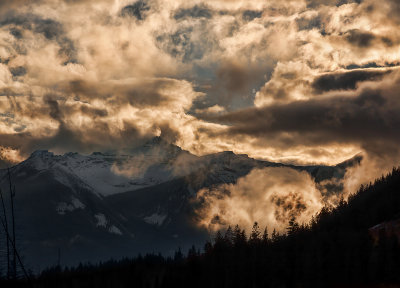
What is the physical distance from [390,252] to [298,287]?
1212 inches

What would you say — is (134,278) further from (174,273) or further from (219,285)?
(219,285)

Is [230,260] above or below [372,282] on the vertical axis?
above

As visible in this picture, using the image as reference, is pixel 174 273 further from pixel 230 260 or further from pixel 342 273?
pixel 342 273

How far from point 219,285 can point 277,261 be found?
23242 millimetres

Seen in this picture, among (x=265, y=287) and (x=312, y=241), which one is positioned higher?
(x=312, y=241)

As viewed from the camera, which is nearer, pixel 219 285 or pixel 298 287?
pixel 298 287

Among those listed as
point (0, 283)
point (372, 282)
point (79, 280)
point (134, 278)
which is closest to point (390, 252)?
point (372, 282)

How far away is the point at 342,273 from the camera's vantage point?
178m

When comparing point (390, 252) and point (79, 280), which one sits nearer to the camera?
point (390, 252)

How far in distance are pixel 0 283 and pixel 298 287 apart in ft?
313

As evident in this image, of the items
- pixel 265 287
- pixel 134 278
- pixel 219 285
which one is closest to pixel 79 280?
pixel 134 278

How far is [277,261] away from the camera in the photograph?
593 feet

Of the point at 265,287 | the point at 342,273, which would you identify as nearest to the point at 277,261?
the point at 265,287

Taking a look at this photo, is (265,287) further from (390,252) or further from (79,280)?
(79,280)
